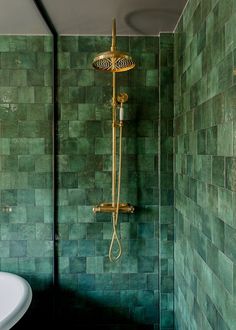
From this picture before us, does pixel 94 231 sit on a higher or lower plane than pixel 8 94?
lower

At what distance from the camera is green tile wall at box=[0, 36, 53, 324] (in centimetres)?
203

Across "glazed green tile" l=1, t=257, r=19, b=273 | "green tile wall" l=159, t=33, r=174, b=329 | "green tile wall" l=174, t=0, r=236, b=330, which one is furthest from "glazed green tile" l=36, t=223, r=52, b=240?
"green tile wall" l=174, t=0, r=236, b=330

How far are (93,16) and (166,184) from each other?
1.21 m

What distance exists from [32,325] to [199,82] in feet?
6.37

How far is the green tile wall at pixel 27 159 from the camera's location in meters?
2.03

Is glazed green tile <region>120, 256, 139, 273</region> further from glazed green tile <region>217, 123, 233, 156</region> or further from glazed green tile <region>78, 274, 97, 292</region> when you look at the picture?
glazed green tile <region>217, 123, 233, 156</region>

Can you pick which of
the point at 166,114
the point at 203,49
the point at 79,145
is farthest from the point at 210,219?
the point at 79,145

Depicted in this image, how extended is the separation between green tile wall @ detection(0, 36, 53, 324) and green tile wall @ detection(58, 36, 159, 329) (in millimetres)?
111

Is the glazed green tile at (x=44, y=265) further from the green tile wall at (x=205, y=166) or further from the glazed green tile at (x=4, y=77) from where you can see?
the glazed green tile at (x=4, y=77)

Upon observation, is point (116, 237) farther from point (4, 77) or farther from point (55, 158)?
point (4, 77)

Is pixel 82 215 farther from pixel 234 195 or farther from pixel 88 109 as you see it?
pixel 234 195

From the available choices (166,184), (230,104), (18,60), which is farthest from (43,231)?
(230,104)

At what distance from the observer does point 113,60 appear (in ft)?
5.66

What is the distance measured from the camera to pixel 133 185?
2176 mm
